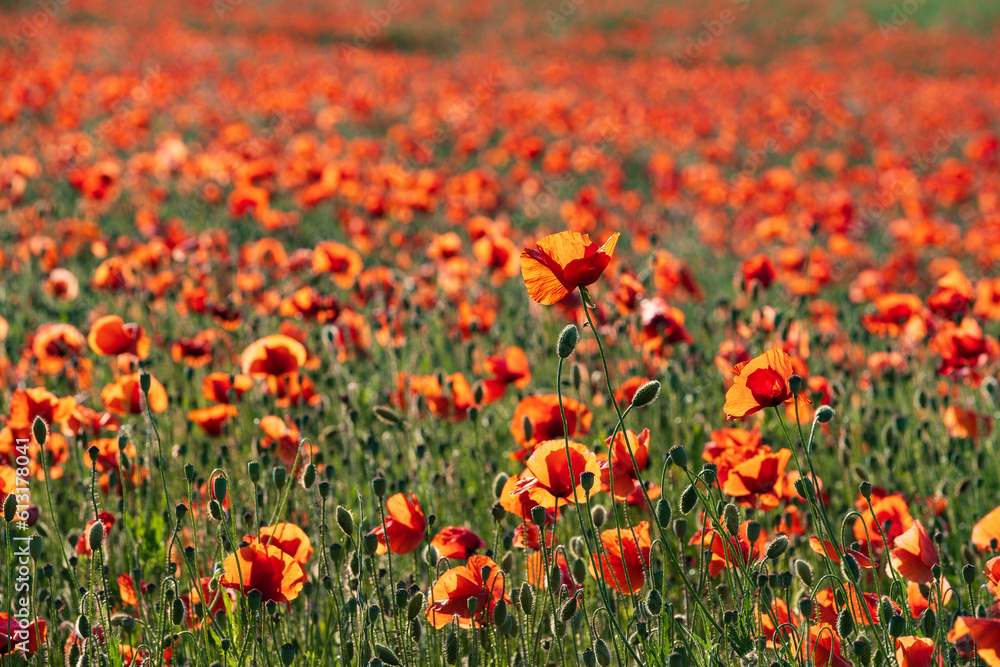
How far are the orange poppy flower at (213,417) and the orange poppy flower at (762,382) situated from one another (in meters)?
1.66

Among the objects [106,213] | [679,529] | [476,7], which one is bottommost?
[106,213]

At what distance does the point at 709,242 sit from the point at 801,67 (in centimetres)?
1227

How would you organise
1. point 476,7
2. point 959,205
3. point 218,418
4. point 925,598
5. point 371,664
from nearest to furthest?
point 371,664 → point 925,598 → point 218,418 → point 959,205 → point 476,7

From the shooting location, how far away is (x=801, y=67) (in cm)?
1778

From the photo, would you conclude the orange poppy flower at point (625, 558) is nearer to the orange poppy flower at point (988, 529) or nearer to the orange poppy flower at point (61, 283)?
the orange poppy flower at point (988, 529)

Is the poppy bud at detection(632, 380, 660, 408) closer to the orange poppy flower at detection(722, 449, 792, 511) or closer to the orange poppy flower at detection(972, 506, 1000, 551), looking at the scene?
the orange poppy flower at detection(722, 449, 792, 511)

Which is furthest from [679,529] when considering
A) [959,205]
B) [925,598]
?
[959,205]

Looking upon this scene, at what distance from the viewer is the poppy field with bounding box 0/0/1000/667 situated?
1812 millimetres

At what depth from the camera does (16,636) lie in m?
1.75

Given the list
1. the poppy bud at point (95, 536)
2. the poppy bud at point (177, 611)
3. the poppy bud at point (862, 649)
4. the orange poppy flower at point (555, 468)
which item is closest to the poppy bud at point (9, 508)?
the poppy bud at point (95, 536)

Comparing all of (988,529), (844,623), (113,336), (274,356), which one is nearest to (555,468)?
(844,623)

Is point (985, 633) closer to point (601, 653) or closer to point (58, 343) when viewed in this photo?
point (601, 653)

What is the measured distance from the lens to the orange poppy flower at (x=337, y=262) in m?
3.85

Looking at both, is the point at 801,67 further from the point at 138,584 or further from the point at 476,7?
the point at 138,584
